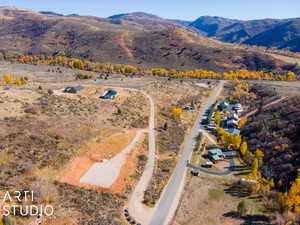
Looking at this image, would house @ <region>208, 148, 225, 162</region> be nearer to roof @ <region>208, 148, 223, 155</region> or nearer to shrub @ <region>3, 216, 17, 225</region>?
roof @ <region>208, 148, 223, 155</region>

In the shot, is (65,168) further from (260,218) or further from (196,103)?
(196,103)

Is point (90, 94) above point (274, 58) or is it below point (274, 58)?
below

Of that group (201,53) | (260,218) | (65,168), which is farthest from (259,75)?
(65,168)

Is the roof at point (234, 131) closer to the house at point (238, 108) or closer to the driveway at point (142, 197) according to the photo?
the house at point (238, 108)

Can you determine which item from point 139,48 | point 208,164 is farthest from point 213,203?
point 139,48

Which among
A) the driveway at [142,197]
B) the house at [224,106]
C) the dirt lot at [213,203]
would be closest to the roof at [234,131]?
the house at [224,106]
